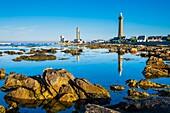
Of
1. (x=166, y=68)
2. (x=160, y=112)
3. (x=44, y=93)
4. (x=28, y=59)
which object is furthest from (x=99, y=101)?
(x=28, y=59)

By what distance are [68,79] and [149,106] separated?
1264 cm

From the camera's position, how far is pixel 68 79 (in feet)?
97.0

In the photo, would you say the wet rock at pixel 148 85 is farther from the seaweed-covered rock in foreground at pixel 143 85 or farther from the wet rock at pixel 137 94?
the wet rock at pixel 137 94

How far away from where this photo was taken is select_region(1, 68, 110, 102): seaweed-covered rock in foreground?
27.0m

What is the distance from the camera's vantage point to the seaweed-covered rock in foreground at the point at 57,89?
88.6 ft

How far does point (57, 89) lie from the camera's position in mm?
28203

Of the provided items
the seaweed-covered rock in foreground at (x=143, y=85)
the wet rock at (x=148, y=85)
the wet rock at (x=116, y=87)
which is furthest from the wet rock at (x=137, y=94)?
the wet rock at (x=148, y=85)

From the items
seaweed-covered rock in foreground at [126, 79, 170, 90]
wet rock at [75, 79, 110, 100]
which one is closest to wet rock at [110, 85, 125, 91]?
seaweed-covered rock in foreground at [126, 79, 170, 90]

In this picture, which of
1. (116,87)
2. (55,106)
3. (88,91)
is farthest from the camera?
(116,87)

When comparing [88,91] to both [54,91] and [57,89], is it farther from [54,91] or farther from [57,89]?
[54,91]

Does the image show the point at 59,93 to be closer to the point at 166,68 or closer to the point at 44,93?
the point at 44,93

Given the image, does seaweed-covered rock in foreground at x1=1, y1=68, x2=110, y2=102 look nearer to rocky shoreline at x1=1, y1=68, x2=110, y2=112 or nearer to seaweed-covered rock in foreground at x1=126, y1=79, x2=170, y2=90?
rocky shoreline at x1=1, y1=68, x2=110, y2=112

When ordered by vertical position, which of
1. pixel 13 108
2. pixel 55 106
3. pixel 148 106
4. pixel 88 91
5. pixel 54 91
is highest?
pixel 148 106

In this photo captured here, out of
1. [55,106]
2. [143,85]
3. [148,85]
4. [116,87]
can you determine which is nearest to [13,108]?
[55,106]
